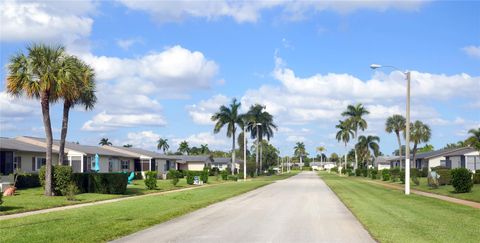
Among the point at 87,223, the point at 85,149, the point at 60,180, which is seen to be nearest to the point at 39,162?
the point at 85,149

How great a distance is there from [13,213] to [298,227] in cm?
1021

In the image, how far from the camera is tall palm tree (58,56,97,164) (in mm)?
27453

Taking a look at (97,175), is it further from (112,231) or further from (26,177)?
(112,231)

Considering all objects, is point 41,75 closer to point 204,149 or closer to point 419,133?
point 419,133

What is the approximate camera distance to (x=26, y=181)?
34500mm

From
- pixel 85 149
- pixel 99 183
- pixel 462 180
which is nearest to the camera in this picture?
pixel 99 183

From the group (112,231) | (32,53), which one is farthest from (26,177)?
(112,231)

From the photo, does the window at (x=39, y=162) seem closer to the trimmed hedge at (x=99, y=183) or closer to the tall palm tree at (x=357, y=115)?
the trimmed hedge at (x=99, y=183)

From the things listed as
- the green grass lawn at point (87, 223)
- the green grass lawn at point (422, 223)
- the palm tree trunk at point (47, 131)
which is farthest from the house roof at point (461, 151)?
the green grass lawn at point (87, 223)

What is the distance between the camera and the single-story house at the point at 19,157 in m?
39.6

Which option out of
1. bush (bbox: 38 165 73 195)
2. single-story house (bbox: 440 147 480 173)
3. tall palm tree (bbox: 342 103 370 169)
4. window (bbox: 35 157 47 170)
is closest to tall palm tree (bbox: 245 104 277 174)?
tall palm tree (bbox: 342 103 370 169)

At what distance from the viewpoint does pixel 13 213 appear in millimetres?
19328

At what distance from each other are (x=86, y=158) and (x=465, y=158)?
153 feet

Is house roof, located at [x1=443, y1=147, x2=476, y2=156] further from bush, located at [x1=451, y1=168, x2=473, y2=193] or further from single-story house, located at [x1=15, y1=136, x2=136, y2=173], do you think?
single-story house, located at [x1=15, y1=136, x2=136, y2=173]
